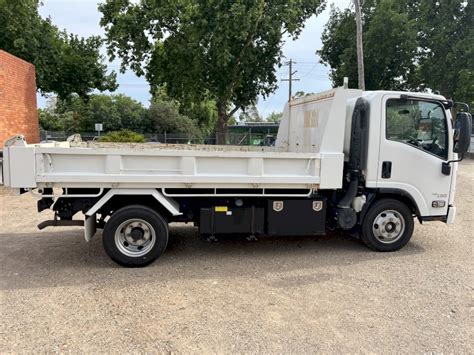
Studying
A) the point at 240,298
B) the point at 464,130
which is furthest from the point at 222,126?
the point at 240,298

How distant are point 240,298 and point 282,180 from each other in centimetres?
182

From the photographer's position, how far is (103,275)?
5133 mm

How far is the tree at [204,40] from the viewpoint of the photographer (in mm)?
19188

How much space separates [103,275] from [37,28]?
692 inches

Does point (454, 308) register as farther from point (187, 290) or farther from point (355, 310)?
point (187, 290)

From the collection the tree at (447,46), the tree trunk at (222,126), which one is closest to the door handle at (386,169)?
the tree trunk at (222,126)

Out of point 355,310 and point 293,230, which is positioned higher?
point 293,230

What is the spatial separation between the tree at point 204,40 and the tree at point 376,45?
4.11 metres

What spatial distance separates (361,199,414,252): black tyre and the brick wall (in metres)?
12.1

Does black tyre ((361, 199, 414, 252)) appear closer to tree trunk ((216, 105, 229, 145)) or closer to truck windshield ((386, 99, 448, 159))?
truck windshield ((386, 99, 448, 159))

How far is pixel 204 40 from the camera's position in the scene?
20141 mm

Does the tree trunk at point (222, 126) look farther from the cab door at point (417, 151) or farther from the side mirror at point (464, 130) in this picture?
the side mirror at point (464, 130)

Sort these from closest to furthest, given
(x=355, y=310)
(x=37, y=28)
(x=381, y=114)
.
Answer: (x=355, y=310) → (x=381, y=114) → (x=37, y=28)

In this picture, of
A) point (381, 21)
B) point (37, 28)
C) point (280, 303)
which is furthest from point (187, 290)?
point (381, 21)
